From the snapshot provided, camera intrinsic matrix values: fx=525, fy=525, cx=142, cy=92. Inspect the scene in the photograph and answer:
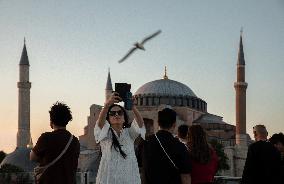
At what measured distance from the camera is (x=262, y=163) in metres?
5.07

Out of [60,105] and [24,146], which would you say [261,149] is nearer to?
[60,105]

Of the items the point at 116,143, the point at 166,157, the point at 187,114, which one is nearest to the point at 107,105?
the point at 116,143

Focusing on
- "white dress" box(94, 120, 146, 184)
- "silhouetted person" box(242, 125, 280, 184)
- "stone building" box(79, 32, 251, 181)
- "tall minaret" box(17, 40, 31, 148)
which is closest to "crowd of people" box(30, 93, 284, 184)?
"white dress" box(94, 120, 146, 184)

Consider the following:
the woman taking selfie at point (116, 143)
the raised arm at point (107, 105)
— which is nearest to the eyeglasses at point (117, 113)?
the woman taking selfie at point (116, 143)

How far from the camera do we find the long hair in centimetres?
461

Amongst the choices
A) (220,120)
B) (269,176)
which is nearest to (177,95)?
(220,120)

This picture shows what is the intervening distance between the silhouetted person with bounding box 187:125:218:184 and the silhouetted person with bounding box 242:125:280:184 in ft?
2.04

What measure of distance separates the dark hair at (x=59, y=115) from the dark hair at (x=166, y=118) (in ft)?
2.49

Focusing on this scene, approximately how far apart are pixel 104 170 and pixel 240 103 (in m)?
37.0

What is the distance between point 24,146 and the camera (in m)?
43.4

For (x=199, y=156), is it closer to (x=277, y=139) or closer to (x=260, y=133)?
(x=260, y=133)

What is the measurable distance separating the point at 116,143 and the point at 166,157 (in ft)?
1.38

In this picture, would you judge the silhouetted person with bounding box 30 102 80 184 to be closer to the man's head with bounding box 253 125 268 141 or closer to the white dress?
the white dress

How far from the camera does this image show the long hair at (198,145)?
461cm
